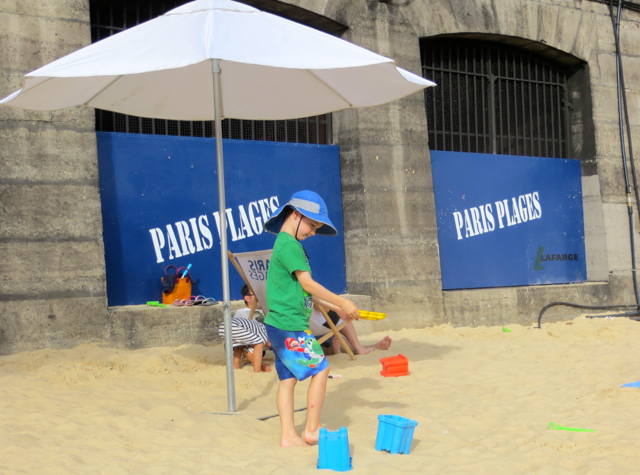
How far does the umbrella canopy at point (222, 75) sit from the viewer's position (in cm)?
374

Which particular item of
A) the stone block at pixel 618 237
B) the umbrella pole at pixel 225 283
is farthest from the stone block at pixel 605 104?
the umbrella pole at pixel 225 283

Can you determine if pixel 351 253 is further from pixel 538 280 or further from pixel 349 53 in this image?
pixel 349 53

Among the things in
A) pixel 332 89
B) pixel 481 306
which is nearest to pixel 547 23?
pixel 481 306

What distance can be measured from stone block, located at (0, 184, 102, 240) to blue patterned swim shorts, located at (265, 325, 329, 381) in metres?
3.47

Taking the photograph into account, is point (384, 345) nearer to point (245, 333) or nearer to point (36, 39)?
point (245, 333)

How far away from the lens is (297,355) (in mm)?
3691

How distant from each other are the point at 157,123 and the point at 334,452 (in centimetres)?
529

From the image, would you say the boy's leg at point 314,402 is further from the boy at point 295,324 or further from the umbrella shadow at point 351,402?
the umbrella shadow at point 351,402

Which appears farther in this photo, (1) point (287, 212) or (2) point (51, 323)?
(2) point (51, 323)

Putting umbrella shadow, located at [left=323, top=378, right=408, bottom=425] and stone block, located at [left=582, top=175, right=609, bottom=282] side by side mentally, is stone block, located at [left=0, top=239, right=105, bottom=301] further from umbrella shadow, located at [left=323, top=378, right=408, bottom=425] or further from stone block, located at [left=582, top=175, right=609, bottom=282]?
stone block, located at [left=582, top=175, right=609, bottom=282]

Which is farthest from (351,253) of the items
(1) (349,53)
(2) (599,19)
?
(2) (599,19)

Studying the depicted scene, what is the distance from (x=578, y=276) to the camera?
1025 centimetres

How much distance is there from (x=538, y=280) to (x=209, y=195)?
5488mm

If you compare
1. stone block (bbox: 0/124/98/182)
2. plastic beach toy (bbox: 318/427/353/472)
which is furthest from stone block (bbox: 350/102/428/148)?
plastic beach toy (bbox: 318/427/353/472)
